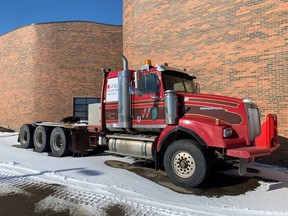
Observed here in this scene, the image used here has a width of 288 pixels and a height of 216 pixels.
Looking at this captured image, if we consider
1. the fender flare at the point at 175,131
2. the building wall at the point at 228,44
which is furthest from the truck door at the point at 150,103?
the building wall at the point at 228,44

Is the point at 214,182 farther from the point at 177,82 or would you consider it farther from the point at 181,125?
the point at 177,82

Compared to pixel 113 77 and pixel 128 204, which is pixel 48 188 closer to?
pixel 128 204

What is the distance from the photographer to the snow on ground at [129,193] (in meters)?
5.07

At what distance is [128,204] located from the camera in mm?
5168

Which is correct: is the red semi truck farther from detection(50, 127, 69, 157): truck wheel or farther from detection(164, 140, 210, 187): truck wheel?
detection(50, 127, 69, 157): truck wheel

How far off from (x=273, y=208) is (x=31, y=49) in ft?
68.9

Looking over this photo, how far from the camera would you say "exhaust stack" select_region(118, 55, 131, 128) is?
8336 millimetres

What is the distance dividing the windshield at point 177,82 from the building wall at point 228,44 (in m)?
2.71

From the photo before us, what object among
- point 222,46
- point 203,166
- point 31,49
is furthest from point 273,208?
point 31,49

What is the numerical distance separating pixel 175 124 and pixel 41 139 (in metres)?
6.69

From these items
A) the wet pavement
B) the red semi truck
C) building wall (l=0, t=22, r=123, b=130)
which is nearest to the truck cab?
the red semi truck

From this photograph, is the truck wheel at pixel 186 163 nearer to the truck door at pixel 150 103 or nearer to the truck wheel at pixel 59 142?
the truck door at pixel 150 103

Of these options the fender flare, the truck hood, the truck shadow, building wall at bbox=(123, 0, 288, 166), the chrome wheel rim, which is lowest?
the truck shadow

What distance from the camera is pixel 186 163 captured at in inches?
260
